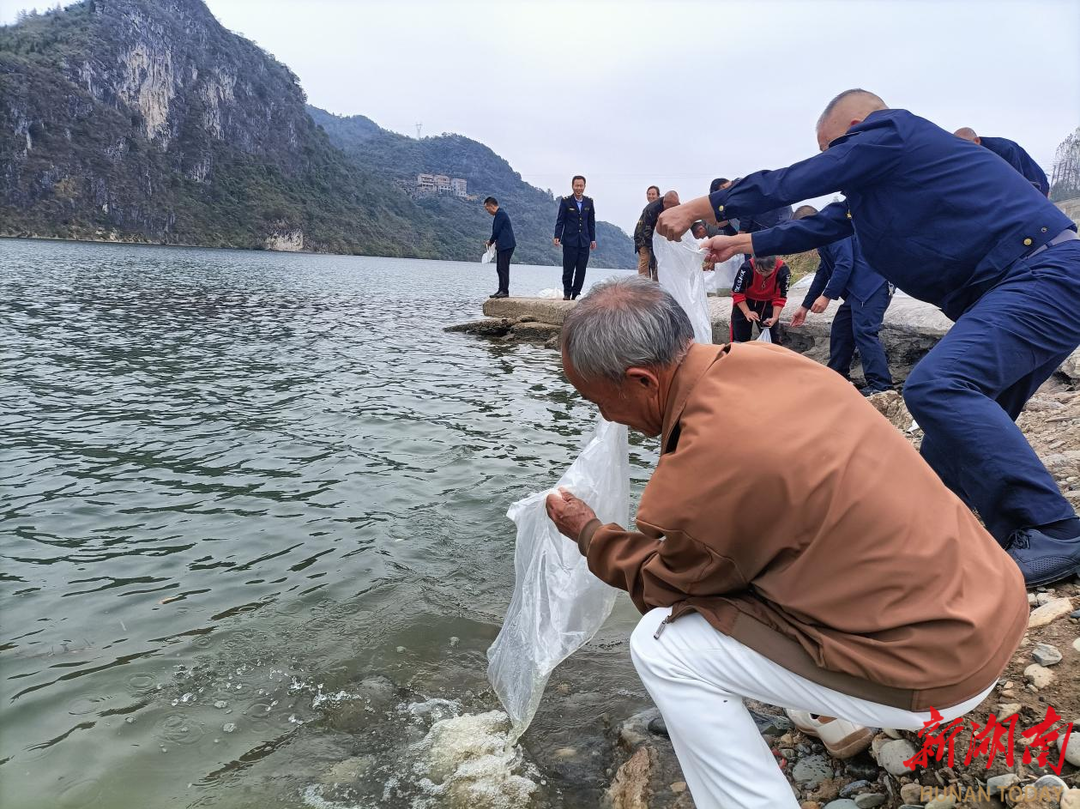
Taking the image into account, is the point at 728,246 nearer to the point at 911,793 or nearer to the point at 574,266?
the point at 911,793

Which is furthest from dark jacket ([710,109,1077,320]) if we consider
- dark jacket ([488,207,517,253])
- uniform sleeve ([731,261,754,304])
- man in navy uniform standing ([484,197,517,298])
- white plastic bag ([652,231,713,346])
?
dark jacket ([488,207,517,253])

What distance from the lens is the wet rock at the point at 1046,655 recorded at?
2.08m

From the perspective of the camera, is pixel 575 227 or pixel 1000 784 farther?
pixel 575 227

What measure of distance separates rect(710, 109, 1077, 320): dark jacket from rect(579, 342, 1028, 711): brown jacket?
1456 millimetres

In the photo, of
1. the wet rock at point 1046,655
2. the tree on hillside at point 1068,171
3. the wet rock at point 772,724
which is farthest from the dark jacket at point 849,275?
the tree on hillside at point 1068,171

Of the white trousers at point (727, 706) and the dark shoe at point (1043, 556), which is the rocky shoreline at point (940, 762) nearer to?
the dark shoe at point (1043, 556)

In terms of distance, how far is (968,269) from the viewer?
8.51 ft

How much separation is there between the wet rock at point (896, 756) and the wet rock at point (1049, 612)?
76cm

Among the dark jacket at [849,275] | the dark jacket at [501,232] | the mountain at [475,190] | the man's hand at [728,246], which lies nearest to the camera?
the man's hand at [728,246]

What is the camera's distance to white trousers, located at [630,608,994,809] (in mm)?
1426

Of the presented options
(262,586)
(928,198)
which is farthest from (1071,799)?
(262,586)

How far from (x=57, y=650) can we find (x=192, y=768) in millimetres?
1228

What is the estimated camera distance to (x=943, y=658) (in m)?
1.30

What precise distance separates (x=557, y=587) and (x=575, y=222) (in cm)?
1186
